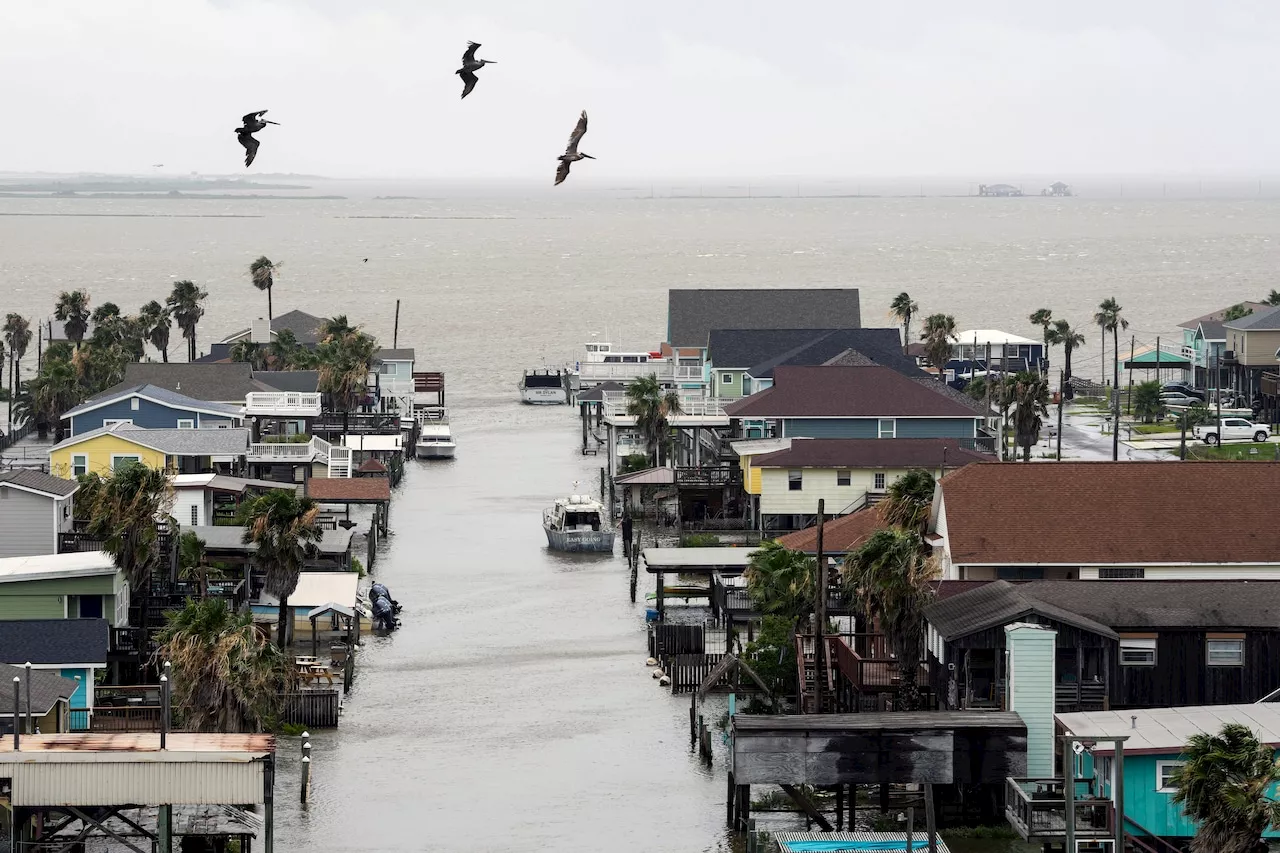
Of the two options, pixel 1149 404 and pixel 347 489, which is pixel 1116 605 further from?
pixel 1149 404

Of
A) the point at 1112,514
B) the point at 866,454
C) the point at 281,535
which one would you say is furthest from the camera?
the point at 866,454

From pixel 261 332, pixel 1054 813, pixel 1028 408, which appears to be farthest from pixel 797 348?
pixel 1054 813

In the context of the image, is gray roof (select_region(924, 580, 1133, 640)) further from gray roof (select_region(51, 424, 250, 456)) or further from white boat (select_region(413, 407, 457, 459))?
white boat (select_region(413, 407, 457, 459))

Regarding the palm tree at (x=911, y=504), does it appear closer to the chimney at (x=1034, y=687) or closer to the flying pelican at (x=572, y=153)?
the chimney at (x=1034, y=687)

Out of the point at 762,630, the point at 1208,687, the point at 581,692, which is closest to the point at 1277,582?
the point at 1208,687

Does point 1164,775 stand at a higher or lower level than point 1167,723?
lower

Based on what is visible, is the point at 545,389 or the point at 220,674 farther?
the point at 545,389
